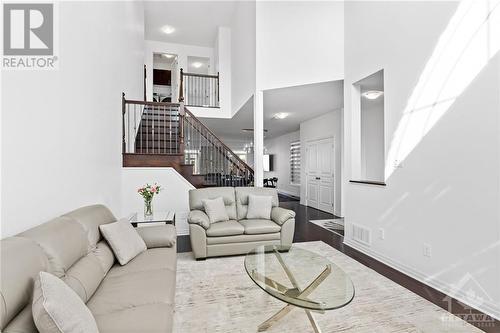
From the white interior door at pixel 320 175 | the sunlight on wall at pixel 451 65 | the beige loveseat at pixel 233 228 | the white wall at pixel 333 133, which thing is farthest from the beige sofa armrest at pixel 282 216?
the white interior door at pixel 320 175

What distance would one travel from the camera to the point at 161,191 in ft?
15.9

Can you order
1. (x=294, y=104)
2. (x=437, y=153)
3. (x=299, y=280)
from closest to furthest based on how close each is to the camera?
1. (x=299, y=280)
2. (x=437, y=153)
3. (x=294, y=104)

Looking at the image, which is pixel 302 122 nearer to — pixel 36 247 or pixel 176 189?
pixel 176 189

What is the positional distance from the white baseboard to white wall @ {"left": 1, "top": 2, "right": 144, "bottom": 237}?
3621 mm

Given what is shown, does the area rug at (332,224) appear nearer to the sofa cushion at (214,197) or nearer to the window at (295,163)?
the sofa cushion at (214,197)

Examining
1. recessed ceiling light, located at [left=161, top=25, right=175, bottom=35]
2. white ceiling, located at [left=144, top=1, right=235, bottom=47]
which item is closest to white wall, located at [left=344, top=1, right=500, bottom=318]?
white ceiling, located at [left=144, top=1, right=235, bottom=47]

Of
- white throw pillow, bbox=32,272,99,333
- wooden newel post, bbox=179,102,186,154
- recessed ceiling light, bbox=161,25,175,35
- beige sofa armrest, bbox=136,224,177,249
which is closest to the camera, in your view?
white throw pillow, bbox=32,272,99,333

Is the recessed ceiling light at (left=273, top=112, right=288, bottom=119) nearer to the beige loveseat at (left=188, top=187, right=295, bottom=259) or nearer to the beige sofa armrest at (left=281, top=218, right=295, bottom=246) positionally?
the beige loveseat at (left=188, top=187, right=295, bottom=259)

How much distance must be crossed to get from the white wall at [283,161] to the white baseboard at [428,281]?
20.5ft

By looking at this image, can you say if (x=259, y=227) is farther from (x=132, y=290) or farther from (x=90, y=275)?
(x=90, y=275)

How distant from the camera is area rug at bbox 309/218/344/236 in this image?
16.4 ft

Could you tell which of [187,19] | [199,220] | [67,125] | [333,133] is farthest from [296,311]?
[187,19]

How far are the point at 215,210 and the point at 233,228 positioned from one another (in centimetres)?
43

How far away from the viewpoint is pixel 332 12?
14.8ft
